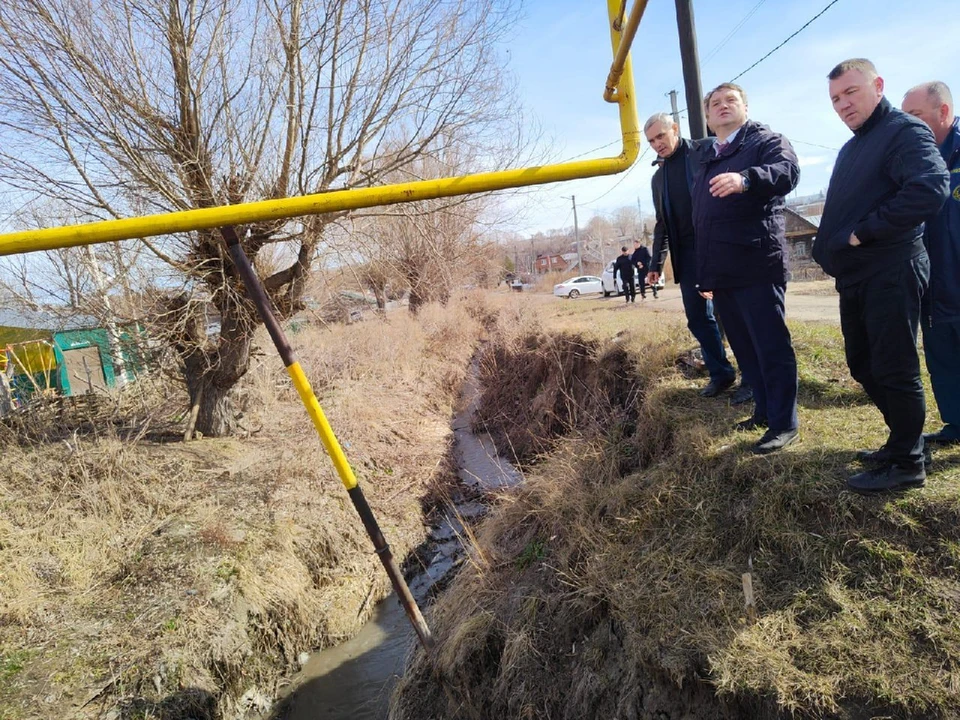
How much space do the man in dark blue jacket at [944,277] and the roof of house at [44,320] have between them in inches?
338

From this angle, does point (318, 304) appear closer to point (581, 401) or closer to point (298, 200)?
point (581, 401)

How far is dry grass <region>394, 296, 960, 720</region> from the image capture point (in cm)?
245

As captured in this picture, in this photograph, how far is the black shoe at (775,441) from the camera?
3484 mm

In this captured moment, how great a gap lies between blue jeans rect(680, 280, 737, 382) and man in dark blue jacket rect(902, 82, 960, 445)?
4.83ft

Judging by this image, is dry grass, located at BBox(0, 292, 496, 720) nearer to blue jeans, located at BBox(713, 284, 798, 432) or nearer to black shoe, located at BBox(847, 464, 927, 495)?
blue jeans, located at BBox(713, 284, 798, 432)

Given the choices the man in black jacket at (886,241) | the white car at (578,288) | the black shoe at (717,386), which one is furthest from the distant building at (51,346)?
the white car at (578,288)

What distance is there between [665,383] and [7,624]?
5597 millimetres

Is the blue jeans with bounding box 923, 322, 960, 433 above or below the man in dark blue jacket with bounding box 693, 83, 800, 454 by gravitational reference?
below

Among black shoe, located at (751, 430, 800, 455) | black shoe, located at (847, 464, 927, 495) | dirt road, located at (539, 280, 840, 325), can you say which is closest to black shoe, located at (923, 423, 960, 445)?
black shoe, located at (847, 464, 927, 495)

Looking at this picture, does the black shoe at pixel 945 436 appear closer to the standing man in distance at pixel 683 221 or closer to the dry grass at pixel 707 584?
the dry grass at pixel 707 584

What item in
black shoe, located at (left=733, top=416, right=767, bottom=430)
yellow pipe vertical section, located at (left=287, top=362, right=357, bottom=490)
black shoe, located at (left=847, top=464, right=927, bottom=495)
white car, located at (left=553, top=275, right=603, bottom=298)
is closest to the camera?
black shoe, located at (left=847, top=464, right=927, bottom=495)

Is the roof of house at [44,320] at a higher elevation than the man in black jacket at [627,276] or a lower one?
higher

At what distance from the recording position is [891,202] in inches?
102

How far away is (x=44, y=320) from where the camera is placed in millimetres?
8367
